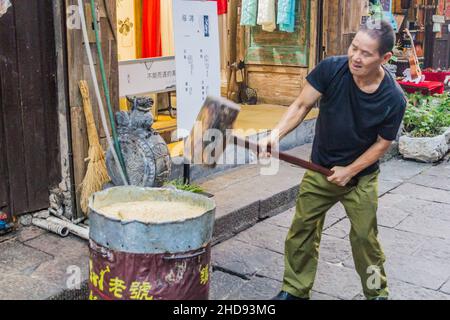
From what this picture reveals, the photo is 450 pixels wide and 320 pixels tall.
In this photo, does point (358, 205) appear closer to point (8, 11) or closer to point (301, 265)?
point (301, 265)

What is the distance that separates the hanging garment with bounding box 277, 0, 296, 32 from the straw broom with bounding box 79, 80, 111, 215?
5088 mm

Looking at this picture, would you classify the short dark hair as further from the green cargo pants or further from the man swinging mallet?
the green cargo pants

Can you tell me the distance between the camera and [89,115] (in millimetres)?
5328

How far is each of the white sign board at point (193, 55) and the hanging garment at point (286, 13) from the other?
11.4 feet

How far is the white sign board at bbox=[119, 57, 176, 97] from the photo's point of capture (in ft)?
21.8

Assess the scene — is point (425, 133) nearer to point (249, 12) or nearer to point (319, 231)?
point (249, 12)

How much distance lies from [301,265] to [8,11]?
338 cm

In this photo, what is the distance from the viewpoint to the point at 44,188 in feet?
18.3

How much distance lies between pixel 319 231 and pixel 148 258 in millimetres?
1838

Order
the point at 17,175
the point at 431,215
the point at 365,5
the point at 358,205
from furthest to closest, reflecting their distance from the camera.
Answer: the point at 365,5, the point at 431,215, the point at 17,175, the point at 358,205

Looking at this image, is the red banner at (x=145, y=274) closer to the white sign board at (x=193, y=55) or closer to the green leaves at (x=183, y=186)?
the green leaves at (x=183, y=186)

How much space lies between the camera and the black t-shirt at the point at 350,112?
4.12m
